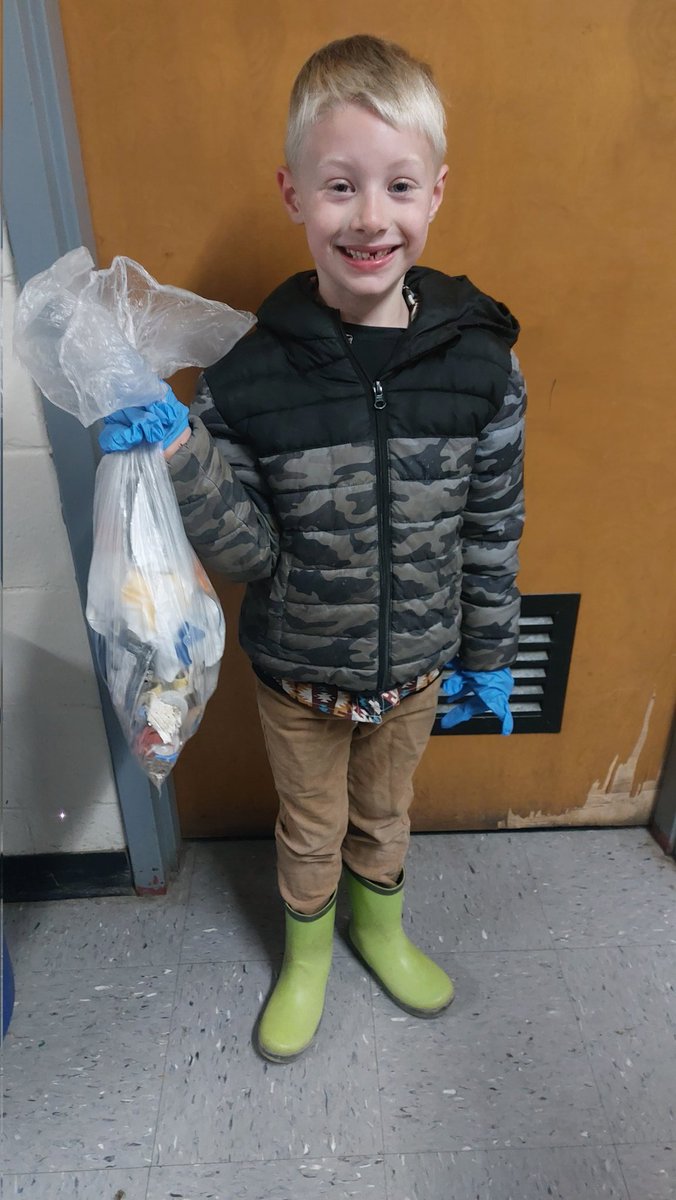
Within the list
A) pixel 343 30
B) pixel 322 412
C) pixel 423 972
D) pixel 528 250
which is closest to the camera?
pixel 322 412

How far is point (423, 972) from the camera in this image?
4.41ft

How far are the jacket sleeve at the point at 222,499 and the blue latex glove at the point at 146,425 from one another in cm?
2

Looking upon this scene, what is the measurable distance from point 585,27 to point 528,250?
271mm

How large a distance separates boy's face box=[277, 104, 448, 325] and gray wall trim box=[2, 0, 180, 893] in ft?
1.08

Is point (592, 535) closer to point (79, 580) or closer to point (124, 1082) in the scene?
point (79, 580)

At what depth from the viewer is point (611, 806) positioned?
5.46 feet

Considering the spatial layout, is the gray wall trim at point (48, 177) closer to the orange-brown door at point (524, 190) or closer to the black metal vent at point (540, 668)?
the orange-brown door at point (524, 190)

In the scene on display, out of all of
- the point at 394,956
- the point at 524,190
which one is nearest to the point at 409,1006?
the point at 394,956

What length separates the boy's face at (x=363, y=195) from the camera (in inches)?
32.8

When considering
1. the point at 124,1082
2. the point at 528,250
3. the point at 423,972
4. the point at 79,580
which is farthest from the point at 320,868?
the point at 528,250

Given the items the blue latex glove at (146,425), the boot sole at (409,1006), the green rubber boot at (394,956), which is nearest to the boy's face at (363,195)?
the blue latex glove at (146,425)

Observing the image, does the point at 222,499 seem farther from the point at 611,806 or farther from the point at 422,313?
the point at 611,806

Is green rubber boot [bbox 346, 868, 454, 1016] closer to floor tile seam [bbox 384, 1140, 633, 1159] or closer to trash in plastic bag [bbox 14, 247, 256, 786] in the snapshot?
floor tile seam [bbox 384, 1140, 633, 1159]

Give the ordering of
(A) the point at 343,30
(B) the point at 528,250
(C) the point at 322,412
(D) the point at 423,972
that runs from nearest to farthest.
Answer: (C) the point at 322,412 → (A) the point at 343,30 → (B) the point at 528,250 → (D) the point at 423,972
